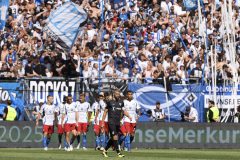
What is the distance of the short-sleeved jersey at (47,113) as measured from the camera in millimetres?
33312

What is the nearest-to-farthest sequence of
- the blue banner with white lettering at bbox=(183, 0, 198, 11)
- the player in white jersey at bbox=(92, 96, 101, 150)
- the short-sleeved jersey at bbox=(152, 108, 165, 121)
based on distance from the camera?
1. the player in white jersey at bbox=(92, 96, 101, 150)
2. the short-sleeved jersey at bbox=(152, 108, 165, 121)
3. the blue banner with white lettering at bbox=(183, 0, 198, 11)

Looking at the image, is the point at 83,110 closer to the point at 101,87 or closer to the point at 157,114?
the point at 101,87

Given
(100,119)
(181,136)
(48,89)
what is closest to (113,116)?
(100,119)

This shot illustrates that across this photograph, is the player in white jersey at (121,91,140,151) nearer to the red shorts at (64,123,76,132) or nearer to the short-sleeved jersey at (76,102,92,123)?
the short-sleeved jersey at (76,102,92,123)

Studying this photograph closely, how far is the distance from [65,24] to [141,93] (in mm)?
4556

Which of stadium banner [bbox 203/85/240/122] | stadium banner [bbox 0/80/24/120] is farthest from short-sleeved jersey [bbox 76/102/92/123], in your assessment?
stadium banner [bbox 203/85/240/122]

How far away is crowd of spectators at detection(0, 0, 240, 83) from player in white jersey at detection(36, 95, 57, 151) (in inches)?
54.8

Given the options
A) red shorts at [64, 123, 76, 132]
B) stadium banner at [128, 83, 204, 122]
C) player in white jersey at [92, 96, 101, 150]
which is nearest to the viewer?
player in white jersey at [92, 96, 101, 150]

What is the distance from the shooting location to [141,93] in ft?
114

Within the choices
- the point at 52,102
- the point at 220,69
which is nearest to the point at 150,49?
the point at 220,69

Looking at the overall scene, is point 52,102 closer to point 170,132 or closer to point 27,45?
point 27,45

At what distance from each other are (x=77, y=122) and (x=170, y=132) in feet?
13.7

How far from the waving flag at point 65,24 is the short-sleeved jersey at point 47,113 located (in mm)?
2329

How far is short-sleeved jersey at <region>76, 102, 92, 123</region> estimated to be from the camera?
110ft
